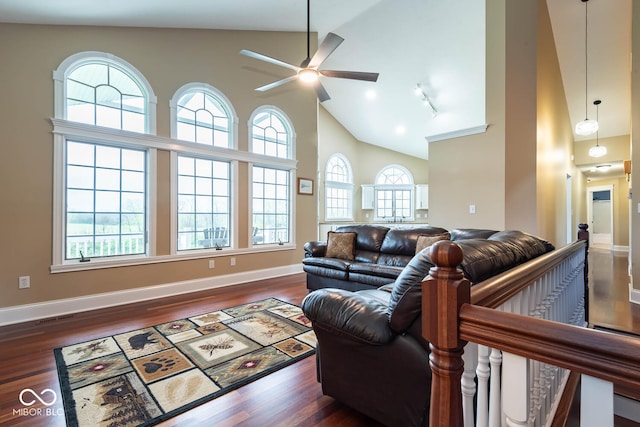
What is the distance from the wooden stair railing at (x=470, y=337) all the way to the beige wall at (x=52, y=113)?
4.02 m

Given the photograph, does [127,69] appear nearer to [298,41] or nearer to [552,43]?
[298,41]

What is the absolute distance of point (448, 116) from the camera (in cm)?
709

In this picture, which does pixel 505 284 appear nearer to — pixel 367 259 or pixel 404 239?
pixel 404 239

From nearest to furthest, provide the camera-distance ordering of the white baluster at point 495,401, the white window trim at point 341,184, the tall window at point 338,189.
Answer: the white baluster at point 495,401
the white window trim at point 341,184
the tall window at point 338,189

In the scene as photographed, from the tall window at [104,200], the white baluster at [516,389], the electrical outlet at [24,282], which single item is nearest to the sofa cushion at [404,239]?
the white baluster at [516,389]

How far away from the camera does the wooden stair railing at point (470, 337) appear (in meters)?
0.56

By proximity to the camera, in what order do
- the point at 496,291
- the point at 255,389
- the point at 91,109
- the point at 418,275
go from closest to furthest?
the point at 496,291 → the point at 418,275 → the point at 255,389 → the point at 91,109

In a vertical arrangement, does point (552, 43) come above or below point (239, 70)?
above

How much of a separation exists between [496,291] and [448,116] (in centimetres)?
714

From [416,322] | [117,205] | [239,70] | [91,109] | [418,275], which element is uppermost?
[239,70]

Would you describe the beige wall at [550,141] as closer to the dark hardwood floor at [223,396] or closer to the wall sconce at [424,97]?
the dark hardwood floor at [223,396]

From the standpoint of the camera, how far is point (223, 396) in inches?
73.6

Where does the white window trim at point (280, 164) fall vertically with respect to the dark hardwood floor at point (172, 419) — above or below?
above

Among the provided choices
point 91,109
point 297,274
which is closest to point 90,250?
point 91,109
